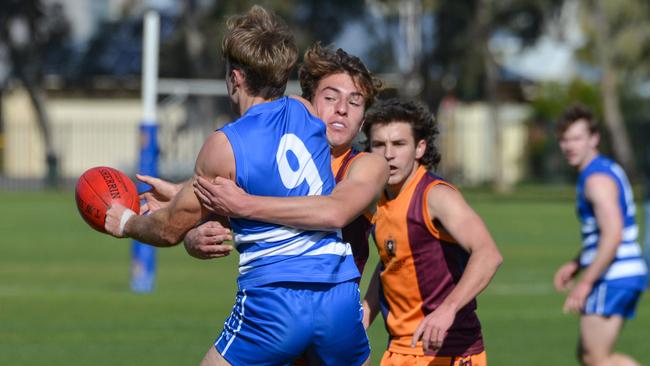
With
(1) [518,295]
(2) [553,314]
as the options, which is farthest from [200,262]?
(2) [553,314]

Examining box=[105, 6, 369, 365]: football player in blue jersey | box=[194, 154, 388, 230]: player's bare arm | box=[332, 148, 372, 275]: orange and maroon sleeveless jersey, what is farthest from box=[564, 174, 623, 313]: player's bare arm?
box=[194, 154, 388, 230]: player's bare arm

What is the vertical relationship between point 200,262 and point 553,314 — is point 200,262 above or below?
below

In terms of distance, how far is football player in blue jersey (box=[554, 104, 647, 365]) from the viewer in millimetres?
8156

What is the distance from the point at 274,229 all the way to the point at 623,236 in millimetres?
3939

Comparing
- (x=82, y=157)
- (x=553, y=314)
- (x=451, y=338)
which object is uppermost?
(x=451, y=338)

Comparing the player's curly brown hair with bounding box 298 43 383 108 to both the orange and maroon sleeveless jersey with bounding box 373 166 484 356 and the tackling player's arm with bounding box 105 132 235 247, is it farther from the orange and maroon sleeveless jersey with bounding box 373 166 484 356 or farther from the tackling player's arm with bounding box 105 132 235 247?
the tackling player's arm with bounding box 105 132 235 247

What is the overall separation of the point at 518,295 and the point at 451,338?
9772 mm

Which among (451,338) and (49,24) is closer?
(451,338)

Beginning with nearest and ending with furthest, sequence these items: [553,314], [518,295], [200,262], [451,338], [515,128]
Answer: [451,338] → [553,314] → [518,295] → [200,262] → [515,128]

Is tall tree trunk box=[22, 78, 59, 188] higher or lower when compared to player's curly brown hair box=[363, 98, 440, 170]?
lower

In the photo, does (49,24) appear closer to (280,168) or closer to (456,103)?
(456,103)

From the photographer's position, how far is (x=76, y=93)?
60.7 metres

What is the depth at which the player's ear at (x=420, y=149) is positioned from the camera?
6475 millimetres

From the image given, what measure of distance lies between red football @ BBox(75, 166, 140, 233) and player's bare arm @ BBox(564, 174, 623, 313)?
3.35 metres
